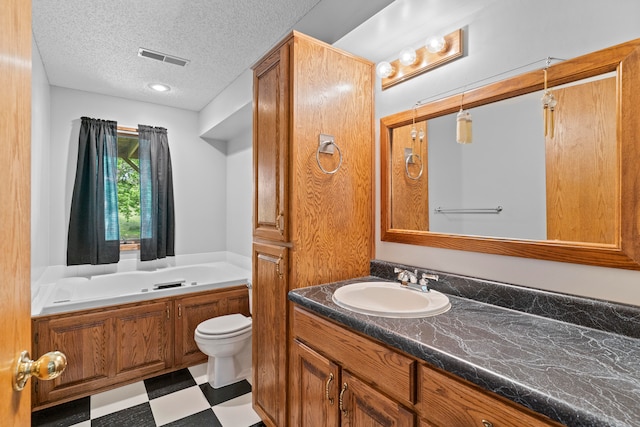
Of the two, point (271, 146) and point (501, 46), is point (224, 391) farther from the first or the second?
point (501, 46)

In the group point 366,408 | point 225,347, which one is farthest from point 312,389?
point 225,347

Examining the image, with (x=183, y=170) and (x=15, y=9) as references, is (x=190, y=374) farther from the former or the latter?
(x=15, y=9)

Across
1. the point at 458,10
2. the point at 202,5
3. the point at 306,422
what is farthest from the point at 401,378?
the point at 202,5

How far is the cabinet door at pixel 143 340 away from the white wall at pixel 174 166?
1.22 m

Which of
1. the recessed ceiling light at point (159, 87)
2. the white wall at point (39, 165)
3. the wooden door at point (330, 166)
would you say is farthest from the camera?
the recessed ceiling light at point (159, 87)

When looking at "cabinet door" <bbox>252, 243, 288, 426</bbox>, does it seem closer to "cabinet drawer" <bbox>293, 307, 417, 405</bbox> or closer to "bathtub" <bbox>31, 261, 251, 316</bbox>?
"cabinet drawer" <bbox>293, 307, 417, 405</bbox>

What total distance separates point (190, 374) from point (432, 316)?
86.7 inches

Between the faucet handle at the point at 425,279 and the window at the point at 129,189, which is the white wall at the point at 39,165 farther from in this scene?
the faucet handle at the point at 425,279

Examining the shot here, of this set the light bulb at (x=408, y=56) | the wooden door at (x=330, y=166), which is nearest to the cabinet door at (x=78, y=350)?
the wooden door at (x=330, y=166)

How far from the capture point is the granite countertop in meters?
0.67

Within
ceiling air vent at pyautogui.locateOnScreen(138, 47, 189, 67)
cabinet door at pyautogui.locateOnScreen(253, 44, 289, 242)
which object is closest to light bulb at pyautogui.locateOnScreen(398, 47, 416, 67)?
cabinet door at pyautogui.locateOnScreen(253, 44, 289, 242)

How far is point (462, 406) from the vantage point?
85cm

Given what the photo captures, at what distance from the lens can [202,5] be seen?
1.83m

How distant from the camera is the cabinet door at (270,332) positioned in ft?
5.40
